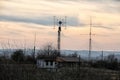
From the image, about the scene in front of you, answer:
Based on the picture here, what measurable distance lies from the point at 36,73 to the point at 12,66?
1368 mm

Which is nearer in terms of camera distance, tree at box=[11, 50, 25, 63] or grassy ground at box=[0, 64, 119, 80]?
grassy ground at box=[0, 64, 119, 80]

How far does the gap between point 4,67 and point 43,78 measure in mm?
1926

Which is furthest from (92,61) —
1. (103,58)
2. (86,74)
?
(86,74)

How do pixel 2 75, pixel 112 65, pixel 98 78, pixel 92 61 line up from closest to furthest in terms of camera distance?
1. pixel 2 75
2. pixel 98 78
3. pixel 112 65
4. pixel 92 61

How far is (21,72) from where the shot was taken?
16.7 m

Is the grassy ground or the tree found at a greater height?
the tree

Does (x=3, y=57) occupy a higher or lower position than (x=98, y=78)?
higher

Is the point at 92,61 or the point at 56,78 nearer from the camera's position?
the point at 56,78

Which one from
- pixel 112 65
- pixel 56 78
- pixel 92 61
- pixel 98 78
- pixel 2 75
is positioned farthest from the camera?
pixel 92 61

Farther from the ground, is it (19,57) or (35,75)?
(19,57)

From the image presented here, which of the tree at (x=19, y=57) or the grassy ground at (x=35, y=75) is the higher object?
the tree at (x=19, y=57)

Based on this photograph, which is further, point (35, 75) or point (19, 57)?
point (19, 57)

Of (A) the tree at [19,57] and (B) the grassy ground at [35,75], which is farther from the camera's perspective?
(A) the tree at [19,57]

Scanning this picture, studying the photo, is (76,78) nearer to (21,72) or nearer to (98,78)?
(98,78)
